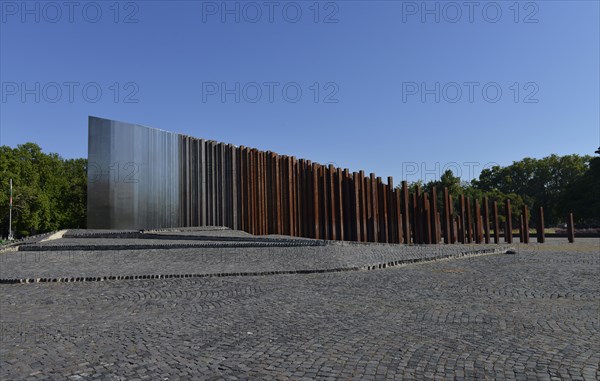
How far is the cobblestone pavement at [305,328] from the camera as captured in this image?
4.43 meters

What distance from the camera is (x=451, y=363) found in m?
4.55

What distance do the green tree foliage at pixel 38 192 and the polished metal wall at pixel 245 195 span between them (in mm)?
28369

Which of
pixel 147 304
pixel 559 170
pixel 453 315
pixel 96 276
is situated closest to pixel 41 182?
pixel 96 276

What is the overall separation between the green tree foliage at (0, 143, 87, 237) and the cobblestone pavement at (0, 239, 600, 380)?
140 feet

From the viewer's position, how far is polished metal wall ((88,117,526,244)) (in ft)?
71.0

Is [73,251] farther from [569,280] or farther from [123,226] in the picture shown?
[569,280]

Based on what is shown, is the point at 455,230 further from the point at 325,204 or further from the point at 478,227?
the point at 325,204

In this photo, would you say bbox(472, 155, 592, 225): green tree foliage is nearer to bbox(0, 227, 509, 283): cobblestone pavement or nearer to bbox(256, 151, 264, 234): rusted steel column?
bbox(256, 151, 264, 234): rusted steel column

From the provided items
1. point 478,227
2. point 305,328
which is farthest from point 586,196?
point 305,328

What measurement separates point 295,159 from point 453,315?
57.7ft

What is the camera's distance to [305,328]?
6.04 meters

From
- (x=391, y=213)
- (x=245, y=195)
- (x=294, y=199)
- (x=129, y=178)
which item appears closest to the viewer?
(x=391, y=213)

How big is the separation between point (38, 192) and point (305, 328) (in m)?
51.4

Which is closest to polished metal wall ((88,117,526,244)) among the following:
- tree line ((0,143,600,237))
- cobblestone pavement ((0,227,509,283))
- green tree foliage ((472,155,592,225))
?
cobblestone pavement ((0,227,509,283))
